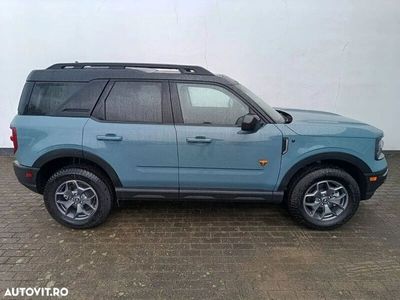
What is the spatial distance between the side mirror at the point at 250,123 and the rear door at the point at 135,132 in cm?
79

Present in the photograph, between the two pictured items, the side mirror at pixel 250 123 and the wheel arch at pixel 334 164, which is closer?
the side mirror at pixel 250 123

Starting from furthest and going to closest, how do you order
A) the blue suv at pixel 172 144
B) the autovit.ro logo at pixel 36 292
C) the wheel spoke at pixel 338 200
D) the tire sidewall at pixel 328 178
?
the wheel spoke at pixel 338 200, the tire sidewall at pixel 328 178, the blue suv at pixel 172 144, the autovit.ro logo at pixel 36 292

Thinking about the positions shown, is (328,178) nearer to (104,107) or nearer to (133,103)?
(133,103)

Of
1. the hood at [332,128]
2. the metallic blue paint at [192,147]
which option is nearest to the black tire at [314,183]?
the metallic blue paint at [192,147]

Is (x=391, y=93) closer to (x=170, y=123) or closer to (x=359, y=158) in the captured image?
(x=359, y=158)

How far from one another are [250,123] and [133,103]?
135 centimetres

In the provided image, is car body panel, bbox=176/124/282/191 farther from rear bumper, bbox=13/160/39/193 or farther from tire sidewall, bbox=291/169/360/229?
rear bumper, bbox=13/160/39/193

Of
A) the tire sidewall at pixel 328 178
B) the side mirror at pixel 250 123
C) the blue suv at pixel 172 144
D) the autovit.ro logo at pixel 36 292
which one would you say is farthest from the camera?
the tire sidewall at pixel 328 178

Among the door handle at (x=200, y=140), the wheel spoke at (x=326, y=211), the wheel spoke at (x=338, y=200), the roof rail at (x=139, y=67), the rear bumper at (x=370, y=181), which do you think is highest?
the roof rail at (x=139, y=67)

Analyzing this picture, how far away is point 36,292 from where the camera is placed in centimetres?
259

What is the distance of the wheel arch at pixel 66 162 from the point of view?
3389mm

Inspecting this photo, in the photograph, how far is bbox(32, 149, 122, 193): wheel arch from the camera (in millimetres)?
3389

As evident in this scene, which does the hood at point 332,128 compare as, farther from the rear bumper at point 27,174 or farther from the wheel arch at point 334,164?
the rear bumper at point 27,174

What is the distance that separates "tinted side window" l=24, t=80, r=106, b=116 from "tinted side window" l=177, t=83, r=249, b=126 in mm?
976
